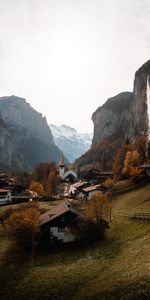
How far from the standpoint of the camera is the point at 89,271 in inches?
1556

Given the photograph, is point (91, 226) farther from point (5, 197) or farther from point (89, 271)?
point (5, 197)

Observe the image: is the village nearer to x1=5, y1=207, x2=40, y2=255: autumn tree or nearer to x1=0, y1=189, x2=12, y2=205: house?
x1=0, y1=189, x2=12, y2=205: house

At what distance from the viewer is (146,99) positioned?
192 metres

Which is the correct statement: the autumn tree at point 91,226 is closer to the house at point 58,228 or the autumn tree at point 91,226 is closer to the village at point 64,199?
the village at point 64,199

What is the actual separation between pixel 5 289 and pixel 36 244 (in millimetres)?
14556

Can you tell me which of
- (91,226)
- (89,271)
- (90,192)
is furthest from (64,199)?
(89,271)

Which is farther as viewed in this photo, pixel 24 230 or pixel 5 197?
pixel 5 197

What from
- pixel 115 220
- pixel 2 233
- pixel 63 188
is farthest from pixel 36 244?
pixel 63 188

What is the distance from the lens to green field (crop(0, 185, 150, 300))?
108ft

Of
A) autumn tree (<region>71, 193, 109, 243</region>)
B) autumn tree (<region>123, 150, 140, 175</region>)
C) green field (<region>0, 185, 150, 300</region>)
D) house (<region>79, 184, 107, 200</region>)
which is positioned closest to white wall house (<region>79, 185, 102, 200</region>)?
house (<region>79, 184, 107, 200</region>)

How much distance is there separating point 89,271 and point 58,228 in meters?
16.9

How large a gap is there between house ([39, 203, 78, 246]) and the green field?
153 inches

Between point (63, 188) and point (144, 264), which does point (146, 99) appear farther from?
point (144, 264)

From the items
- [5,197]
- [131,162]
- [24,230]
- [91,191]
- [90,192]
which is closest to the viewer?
[24,230]
